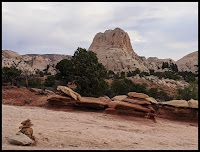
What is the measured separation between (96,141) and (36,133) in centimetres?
245

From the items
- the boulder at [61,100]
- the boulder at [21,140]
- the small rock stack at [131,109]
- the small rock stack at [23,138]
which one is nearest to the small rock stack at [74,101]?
the boulder at [61,100]

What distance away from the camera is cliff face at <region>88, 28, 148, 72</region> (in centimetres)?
9362

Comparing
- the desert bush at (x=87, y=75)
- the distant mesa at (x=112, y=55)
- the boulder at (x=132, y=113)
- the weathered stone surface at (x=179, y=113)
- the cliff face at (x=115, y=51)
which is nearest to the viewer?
the boulder at (x=132, y=113)

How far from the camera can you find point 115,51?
103m

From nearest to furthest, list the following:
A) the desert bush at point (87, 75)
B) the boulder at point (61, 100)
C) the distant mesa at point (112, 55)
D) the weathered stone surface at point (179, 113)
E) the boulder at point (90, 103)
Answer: the boulder at point (90, 103), the boulder at point (61, 100), the weathered stone surface at point (179, 113), the desert bush at point (87, 75), the distant mesa at point (112, 55)

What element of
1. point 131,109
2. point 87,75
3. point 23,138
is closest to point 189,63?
point 87,75

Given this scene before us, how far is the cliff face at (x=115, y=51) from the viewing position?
93.6 metres

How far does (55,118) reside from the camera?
1155 centimetres

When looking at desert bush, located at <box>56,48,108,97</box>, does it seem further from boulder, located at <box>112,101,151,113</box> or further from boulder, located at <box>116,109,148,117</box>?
boulder, located at <box>116,109,148,117</box>

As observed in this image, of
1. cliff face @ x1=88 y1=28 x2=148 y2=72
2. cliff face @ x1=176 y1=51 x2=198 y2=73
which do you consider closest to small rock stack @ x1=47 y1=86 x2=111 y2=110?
cliff face @ x1=88 y1=28 x2=148 y2=72

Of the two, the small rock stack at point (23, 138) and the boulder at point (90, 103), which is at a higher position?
the small rock stack at point (23, 138)

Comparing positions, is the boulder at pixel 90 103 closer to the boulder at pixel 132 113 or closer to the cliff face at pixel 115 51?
the boulder at pixel 132 113

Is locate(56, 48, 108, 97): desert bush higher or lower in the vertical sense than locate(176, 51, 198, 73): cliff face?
lower

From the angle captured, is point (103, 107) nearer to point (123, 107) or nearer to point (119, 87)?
point (123, 107)
